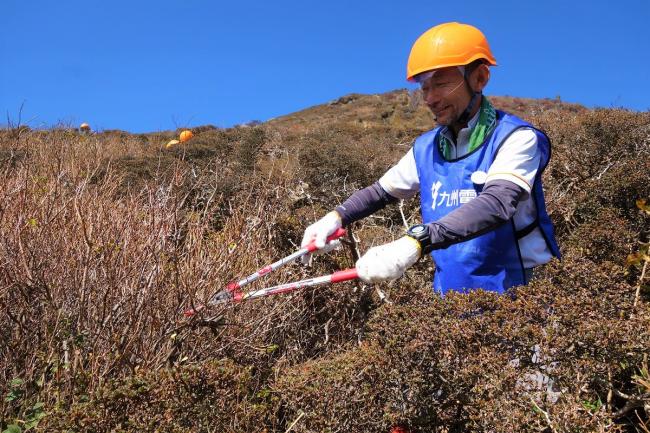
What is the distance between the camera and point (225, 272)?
2941 millimetres

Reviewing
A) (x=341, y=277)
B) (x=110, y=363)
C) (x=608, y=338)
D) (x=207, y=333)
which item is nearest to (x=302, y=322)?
(x=207, y=333)

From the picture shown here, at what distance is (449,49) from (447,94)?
20cm

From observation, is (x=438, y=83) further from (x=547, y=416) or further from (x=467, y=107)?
(x=547, y=416)

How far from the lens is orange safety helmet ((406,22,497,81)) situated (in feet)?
8.53

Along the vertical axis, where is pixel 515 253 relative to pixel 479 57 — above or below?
below

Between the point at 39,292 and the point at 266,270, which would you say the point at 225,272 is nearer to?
the point at 266,270

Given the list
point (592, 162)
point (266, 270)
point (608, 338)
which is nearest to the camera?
point (608, 338)

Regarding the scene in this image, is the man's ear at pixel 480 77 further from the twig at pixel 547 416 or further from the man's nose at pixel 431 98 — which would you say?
the twig at pixel 547 416

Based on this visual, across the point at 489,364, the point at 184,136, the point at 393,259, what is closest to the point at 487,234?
the point at 393,259

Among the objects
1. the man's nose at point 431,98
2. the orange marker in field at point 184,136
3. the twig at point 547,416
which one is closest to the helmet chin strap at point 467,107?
the man's nose at point 431,98

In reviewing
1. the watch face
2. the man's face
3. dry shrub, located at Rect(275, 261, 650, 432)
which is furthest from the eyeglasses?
dry shrub, located at Rect(275, 261, 650, 432)

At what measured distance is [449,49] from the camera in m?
2.60

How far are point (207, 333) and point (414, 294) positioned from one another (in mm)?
1104

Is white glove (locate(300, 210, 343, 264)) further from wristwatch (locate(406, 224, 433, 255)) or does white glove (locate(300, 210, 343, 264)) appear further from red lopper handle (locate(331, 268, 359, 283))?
wristwatch (locate(406, 224, 433, 255))
